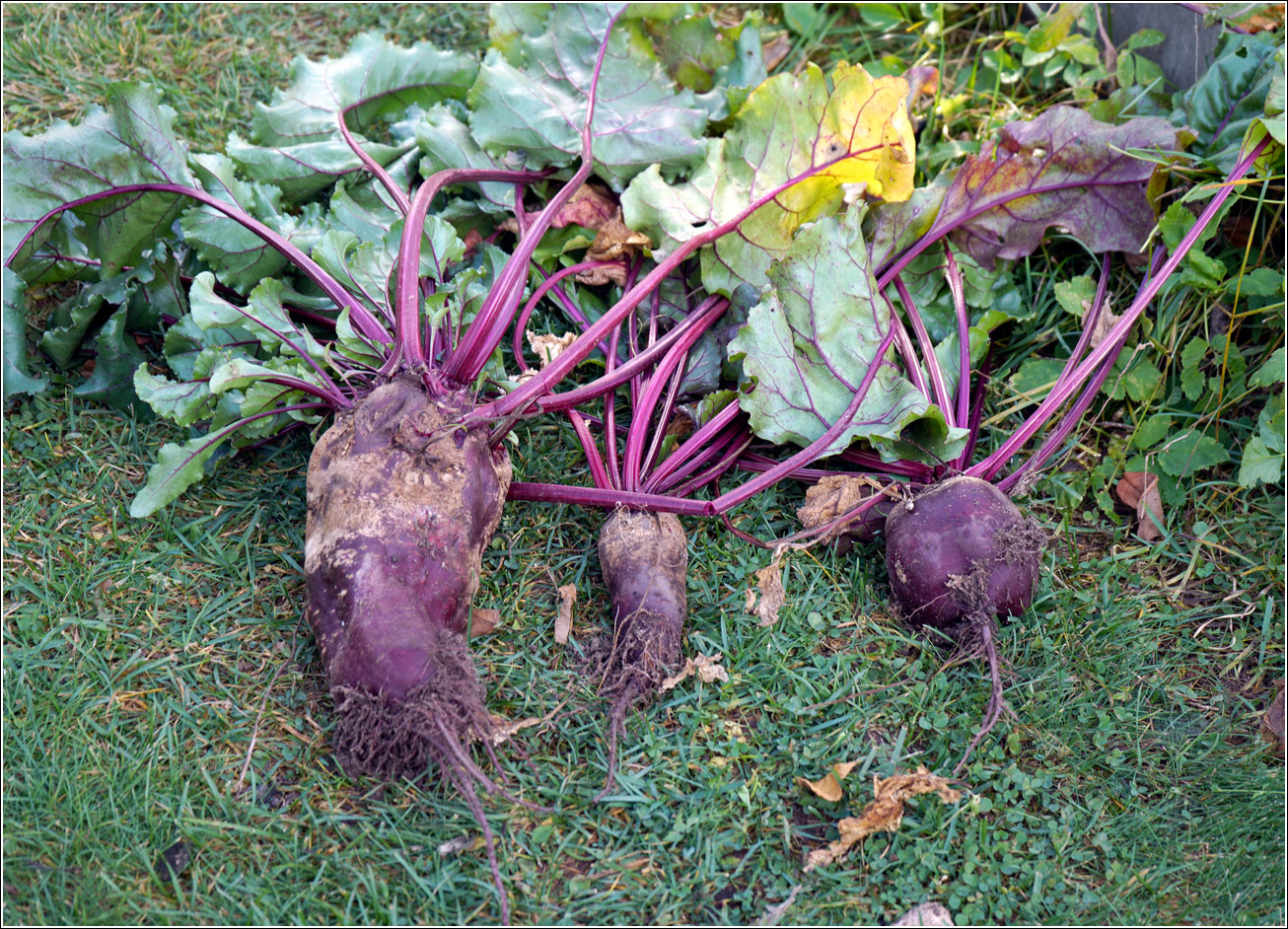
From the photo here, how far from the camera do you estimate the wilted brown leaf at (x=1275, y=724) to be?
2.52 meters

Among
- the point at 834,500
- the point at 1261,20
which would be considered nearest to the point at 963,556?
the point at 834,500

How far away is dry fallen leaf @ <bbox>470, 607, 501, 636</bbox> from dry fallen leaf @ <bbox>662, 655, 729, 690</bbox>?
521 mm

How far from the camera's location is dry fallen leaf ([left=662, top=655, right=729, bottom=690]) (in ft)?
8.16

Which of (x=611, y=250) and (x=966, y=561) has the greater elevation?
(x=611, y=250)

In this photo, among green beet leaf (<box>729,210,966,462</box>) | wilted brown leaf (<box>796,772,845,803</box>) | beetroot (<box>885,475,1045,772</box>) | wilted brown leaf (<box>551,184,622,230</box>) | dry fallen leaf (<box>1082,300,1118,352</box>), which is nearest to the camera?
wilted brown leaf (<box>796,772,845,803</box>)

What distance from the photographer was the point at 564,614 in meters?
2.65

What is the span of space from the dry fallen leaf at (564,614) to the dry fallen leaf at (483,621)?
6.9 inches

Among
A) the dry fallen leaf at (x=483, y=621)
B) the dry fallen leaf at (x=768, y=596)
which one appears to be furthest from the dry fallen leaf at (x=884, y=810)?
the dry fallen leaf at (x=483, y=621)

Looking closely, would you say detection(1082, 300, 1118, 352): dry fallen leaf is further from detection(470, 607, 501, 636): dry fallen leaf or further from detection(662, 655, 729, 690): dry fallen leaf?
detection(470, 607, 501, 636): dry fallen leaf

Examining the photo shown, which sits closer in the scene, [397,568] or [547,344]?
[397,568]

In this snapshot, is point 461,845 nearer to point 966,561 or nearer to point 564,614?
point 564,614

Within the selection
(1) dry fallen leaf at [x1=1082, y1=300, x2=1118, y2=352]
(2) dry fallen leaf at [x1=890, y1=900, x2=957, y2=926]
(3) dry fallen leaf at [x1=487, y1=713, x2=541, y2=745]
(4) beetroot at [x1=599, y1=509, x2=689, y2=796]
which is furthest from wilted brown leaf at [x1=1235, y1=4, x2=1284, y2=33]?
(3) dry fallen leaf at [x1=487, y1=713, x2=541, y2=745]

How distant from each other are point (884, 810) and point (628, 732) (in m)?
0.66

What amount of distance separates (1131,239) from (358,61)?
109 inches
